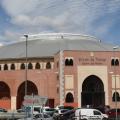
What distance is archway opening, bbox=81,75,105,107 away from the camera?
270 ft

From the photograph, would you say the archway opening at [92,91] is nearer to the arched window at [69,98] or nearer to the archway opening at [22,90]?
the arched window at [69,98]

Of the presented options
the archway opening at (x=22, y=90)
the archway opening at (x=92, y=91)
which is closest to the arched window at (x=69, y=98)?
the archway opening at (x=92, y=91)

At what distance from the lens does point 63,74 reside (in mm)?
80688

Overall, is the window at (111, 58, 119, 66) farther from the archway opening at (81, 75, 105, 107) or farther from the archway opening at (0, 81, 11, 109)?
the archway opening at (0, 81, 11, 109)

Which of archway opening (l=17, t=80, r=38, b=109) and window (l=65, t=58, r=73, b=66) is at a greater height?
window (l=65, t=58, r=73, b=66)

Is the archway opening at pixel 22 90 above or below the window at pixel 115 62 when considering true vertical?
below

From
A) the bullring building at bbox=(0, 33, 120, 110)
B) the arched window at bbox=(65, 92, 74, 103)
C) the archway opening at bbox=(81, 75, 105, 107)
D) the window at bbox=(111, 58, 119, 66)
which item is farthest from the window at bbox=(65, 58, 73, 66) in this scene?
the window at bbox=(111, 58, 119, 66)

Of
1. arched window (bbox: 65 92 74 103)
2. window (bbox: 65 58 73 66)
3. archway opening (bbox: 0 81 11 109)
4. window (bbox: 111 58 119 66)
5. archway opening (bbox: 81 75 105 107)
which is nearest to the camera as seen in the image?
arched window (bbox: 65 92 74 103)

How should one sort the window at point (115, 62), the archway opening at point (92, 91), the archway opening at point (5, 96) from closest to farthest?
the window at point (115, 62) → the archway opening at point (92, 91) → the archway opening at point (5, 96)

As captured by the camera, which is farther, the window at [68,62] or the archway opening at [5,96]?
the archway opening at [5,96]

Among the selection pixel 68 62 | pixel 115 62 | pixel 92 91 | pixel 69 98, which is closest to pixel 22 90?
pixel 69 98

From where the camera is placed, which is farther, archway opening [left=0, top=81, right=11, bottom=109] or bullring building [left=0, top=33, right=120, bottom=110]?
archway opening [left=0, top=81, right=11, bottom=109]

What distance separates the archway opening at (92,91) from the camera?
3243 inches

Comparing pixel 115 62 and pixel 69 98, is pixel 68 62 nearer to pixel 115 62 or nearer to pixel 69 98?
pixel 69 98
